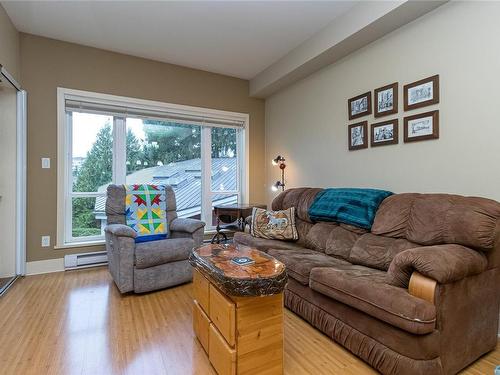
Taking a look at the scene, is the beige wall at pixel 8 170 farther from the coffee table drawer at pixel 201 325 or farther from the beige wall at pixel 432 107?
the beige wall at pixel 432 107

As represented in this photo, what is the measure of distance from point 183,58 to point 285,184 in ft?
7.26

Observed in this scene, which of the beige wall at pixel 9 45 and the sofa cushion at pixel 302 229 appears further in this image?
the sofa cushion at pixel 302 229

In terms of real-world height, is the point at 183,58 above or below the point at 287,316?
above

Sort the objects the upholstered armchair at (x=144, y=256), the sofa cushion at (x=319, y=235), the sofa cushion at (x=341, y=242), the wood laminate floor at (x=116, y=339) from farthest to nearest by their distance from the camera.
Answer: the sofa cushion at (x=319, y=235), the upholstered armchair at (x=144, y=256), the sofa cushion at (x=341, y=242), the wood laminate floor at (x=116, y=339)

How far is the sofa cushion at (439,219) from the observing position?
1594mm

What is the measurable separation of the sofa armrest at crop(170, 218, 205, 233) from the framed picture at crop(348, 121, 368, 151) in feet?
6.02

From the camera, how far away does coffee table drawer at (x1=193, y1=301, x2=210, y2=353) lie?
1.66m

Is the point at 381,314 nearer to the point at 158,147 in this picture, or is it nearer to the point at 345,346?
the point at 345,346

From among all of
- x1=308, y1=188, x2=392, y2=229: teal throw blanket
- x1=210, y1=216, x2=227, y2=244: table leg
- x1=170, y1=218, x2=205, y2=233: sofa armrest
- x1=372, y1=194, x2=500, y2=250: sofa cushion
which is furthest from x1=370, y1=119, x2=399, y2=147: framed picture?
x1=210, y1=216, x2=227, y2=244: table leg

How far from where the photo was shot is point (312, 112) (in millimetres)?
3508

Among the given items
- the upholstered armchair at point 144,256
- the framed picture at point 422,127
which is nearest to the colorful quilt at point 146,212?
the upholstered armchair at point 144,256

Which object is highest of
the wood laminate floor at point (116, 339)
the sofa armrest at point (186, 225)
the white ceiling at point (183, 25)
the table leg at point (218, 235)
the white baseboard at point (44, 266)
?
the white ceiling at point (183, 25)

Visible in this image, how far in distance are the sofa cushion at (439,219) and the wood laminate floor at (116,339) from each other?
2.42ft

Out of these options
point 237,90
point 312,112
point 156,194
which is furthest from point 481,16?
point 156,194
